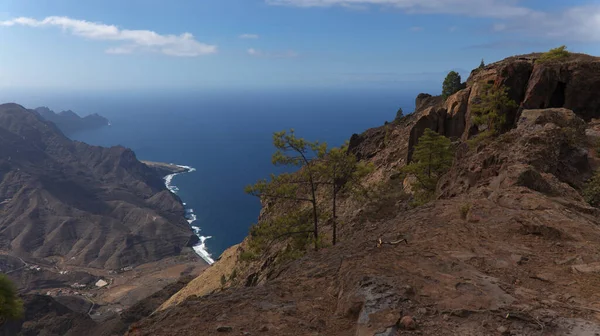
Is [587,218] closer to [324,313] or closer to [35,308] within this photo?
[324,313]

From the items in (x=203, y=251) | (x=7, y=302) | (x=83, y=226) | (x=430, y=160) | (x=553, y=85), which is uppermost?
(x=553, y=85)

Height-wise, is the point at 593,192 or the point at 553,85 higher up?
the point at 553,85

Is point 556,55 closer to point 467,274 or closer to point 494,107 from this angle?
point 494,107

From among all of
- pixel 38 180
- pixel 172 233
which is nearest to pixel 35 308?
pixel 172 233

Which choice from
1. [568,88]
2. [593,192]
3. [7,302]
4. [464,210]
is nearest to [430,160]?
[593,192]

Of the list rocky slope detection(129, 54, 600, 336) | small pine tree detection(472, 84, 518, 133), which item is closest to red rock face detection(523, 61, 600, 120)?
small pine tree detection(472, 84, 518, 133)
